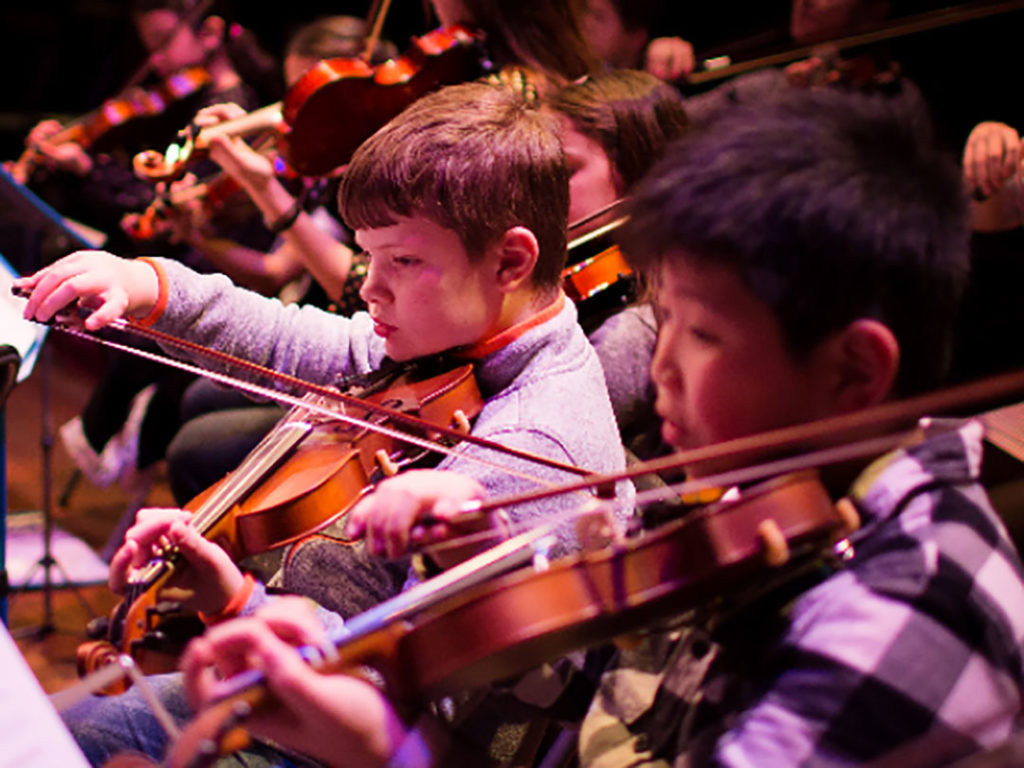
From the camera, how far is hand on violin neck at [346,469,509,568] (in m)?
0.70

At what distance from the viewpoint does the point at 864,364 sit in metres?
0.62

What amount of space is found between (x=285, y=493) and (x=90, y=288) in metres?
0.31

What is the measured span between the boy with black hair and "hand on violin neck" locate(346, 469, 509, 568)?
0.01 m

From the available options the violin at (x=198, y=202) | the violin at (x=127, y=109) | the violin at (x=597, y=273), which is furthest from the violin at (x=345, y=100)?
the violin at (x=127, y=109)

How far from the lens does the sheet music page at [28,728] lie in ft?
1.73

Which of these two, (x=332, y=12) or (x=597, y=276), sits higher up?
(x=332, y=12)

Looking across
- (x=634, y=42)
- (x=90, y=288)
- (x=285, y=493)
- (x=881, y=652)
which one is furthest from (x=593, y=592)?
(x=634, y=42)

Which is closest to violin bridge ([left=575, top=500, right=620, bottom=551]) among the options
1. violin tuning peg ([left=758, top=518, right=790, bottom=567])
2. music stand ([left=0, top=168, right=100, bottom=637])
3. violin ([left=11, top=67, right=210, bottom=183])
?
violin tuning peg ([left=758, top=518, right=790, bottom=567])

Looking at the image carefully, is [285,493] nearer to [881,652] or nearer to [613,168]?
[881,652]

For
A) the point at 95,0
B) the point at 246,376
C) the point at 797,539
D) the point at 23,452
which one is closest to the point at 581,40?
the point at 246,376

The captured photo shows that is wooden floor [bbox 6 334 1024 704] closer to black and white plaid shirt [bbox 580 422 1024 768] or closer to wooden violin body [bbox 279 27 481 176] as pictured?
black and white plaid shirt [bbox 580 422 1024 768]

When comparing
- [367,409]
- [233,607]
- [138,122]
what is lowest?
[233,607]

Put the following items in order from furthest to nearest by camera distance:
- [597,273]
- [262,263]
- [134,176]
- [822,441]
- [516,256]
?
1. [134,176]
2. [262,263]
3. [597,273]
4. [516,256]
5. [822,441]

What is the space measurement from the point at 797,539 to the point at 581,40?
1365 mm
